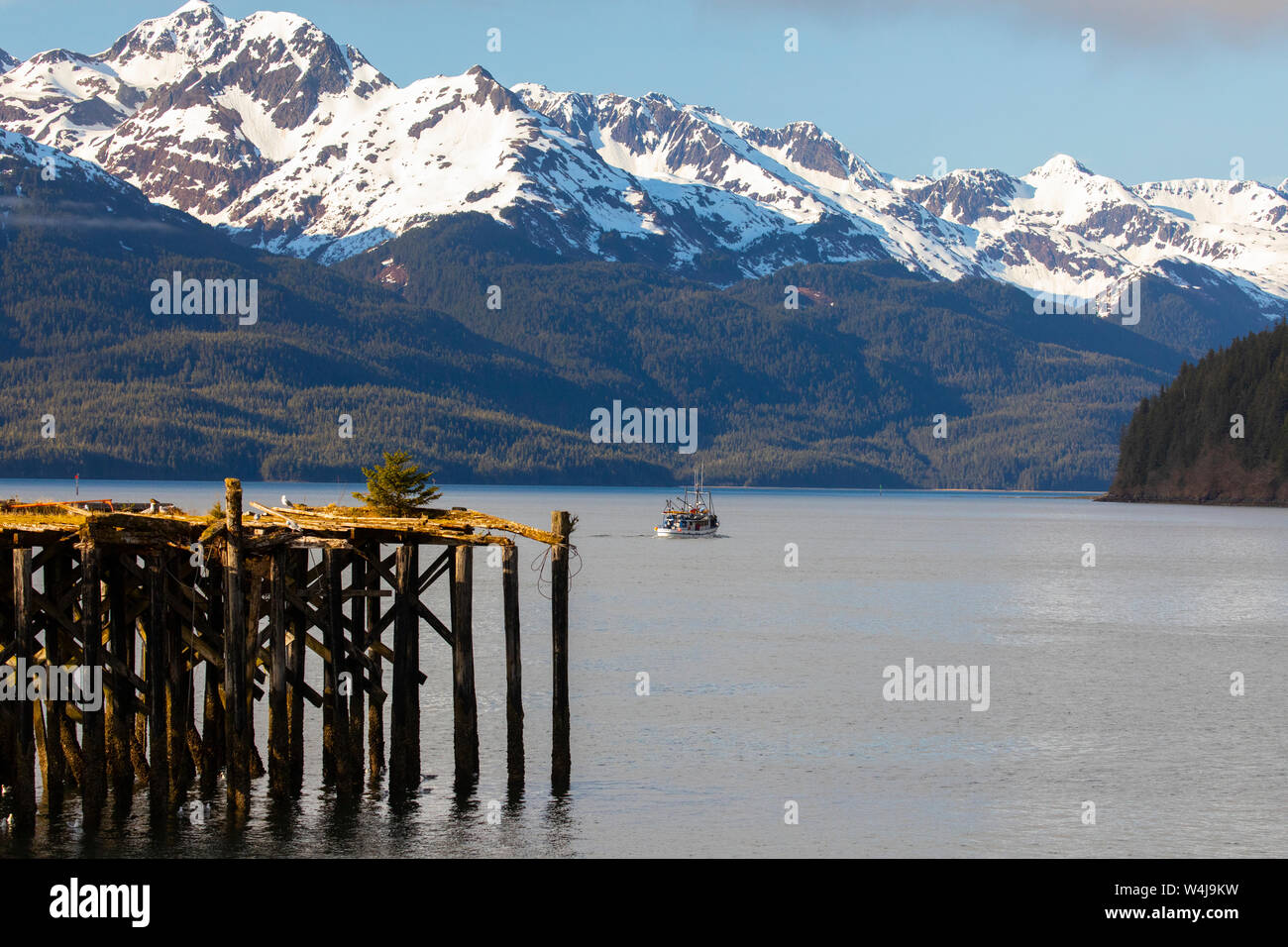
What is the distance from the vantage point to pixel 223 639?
36.7 m

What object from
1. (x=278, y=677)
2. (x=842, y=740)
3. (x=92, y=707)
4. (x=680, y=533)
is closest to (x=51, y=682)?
(x=92, y=707)

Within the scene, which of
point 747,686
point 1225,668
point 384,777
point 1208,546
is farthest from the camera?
point 1208,546

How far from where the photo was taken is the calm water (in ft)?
122

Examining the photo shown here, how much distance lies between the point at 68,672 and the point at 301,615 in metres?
5.24

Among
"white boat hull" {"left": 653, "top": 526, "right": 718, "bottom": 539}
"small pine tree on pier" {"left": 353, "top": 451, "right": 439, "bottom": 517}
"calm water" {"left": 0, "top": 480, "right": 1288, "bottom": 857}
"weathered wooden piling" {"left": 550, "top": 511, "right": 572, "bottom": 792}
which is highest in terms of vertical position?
"small pine tree on pier" {"left": 353, "top": 451, "right": 439, "bottom": 517}

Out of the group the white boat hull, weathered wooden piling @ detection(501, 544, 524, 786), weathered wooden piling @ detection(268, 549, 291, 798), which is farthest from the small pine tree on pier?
the white boat hull

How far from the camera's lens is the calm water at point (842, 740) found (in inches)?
1465

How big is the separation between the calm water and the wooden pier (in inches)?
47.6

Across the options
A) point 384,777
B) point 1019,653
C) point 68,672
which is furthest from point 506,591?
point 1019,653

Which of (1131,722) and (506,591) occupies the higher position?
(506,591)

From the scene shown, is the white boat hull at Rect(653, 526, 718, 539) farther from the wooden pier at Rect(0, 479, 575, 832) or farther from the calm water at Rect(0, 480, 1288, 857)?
the wooden pier at Rect(0, 479, 575, 832)

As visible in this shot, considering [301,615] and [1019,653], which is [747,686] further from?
[301,615]

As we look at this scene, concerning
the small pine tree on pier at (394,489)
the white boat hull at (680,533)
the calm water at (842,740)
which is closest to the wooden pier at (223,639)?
the small pine tree on pier at (394,489)
